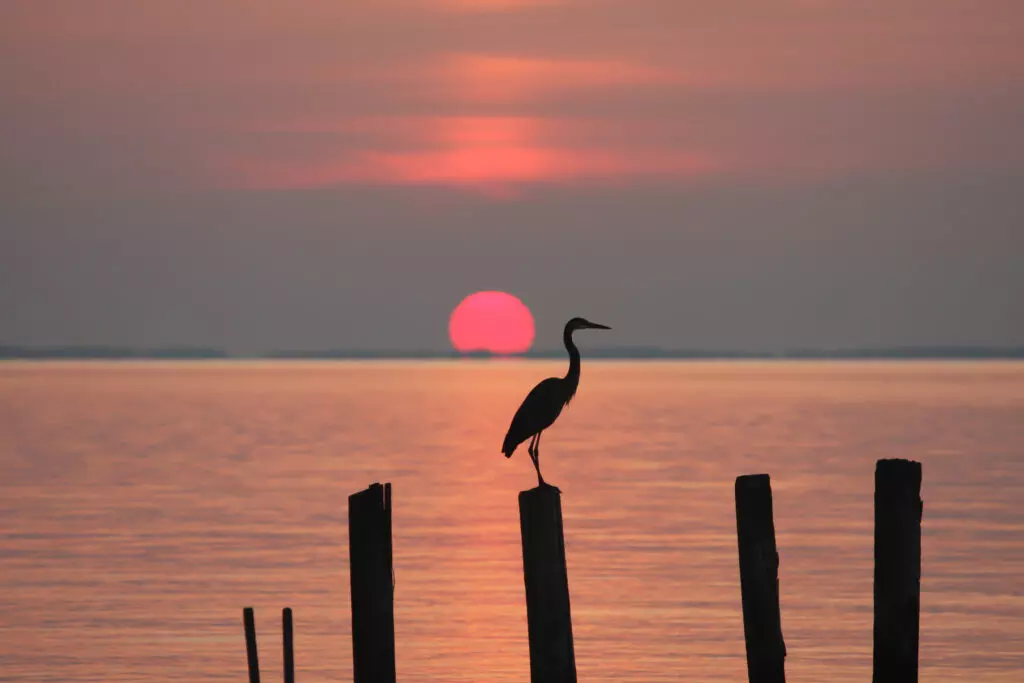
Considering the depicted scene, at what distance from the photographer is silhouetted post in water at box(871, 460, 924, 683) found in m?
11.3

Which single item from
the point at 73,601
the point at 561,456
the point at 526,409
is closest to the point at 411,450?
the point at 561,456

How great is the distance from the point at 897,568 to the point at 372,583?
3511 mm

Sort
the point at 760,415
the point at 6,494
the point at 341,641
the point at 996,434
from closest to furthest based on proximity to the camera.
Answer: the point at 341,641 → the point at 6,494 → the point at 996,434 → the point at 760,415

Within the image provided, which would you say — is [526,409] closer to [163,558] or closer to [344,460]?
[163,558]

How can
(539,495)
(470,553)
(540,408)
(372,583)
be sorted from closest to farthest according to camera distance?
(539,495)
(372,583)
(540,408)
(470,553)

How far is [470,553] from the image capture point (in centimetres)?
2952

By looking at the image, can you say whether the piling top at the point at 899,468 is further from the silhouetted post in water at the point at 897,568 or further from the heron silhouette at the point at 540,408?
the heron silhouette at the point at 540,408

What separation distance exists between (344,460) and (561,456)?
7.60m

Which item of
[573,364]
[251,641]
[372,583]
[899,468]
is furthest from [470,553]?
[899,468]

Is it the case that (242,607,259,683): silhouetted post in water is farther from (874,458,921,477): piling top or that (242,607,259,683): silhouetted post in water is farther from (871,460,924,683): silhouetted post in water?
(874,458,921,477): piling top

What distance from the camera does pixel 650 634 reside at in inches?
856

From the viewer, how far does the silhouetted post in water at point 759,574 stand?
37.3ft

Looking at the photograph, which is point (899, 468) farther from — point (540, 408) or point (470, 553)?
point (470, 553)

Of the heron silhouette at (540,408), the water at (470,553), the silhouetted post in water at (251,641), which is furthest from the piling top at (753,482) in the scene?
the water at (470,553)
